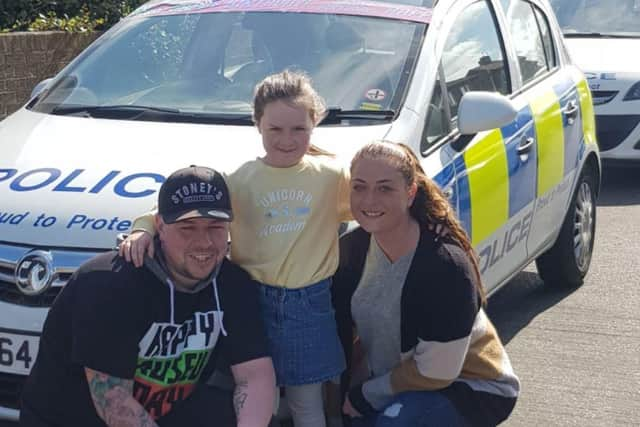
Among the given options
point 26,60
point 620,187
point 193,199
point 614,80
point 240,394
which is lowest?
point 620,187

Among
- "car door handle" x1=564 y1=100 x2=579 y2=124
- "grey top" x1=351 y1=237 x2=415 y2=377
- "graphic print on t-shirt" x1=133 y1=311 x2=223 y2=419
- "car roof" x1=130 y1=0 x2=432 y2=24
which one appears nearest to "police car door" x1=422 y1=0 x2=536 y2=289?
"car roof" x1=130 y1=0 x2=432 y2=24

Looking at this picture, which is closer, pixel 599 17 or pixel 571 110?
pixel 571 110

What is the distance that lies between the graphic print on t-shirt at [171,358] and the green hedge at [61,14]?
23.5 ft

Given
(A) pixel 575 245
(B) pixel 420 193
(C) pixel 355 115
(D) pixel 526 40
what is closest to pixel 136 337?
(B) pixel 420 193

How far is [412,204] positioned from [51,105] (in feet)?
6.16

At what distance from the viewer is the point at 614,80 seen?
9328 mm

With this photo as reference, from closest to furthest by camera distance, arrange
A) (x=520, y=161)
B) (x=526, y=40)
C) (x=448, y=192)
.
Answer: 1. (x=448, y=192)
2. (x=520, y=161)
3. (x=526, y=40)

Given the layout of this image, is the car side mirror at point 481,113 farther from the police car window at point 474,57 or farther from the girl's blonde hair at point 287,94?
the girl's blonde hair at point 287,94

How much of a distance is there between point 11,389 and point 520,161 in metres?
2.40

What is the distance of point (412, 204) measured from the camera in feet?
12.0

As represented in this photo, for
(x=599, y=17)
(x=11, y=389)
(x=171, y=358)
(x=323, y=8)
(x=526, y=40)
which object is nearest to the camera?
(x=171, y=358)

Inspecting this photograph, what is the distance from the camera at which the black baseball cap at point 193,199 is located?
3283 mm

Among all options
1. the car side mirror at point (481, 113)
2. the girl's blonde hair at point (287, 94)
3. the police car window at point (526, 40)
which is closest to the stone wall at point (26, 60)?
the police car window at point (526, 40)

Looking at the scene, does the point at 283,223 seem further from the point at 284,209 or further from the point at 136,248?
the point at 136,248
